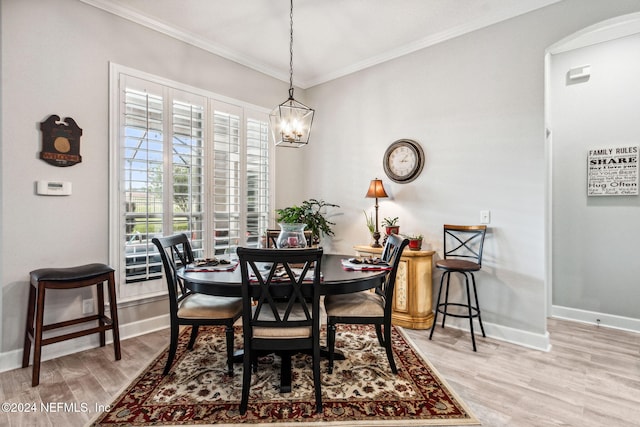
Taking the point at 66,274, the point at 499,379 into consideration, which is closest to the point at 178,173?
the point at 66,274

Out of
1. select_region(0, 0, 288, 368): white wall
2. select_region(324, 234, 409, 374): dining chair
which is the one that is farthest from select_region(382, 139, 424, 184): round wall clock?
select_region(0, 0, 288, 368): white wall

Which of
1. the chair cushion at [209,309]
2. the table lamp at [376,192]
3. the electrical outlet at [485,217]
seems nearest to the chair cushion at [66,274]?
the chair cushion at [209,309]

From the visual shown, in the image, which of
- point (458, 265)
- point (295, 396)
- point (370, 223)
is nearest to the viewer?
point (295, 396)

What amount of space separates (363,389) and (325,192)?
2874 millimetres

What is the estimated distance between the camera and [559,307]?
143 inches

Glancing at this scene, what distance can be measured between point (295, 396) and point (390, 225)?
217 cm

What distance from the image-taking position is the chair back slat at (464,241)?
3.10 meters

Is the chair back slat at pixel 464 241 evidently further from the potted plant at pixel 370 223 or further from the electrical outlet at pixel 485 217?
the potted plant at pixel 370 223

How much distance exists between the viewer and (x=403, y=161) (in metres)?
3.73

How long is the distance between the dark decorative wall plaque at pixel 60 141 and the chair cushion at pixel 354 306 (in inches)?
96.6

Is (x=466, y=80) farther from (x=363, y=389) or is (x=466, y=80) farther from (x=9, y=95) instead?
(x=9, y=95)

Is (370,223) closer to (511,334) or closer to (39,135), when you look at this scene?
(511,334)

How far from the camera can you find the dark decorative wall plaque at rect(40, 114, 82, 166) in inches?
101

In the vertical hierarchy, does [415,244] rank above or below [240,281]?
above
